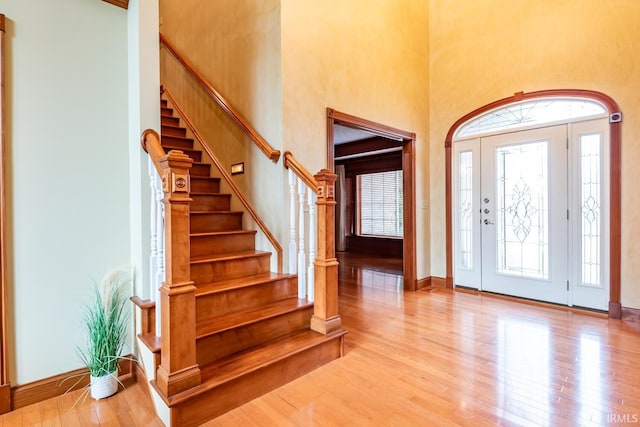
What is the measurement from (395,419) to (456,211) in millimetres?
3332

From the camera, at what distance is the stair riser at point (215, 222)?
3022 mm

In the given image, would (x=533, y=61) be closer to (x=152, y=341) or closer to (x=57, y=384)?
(x=152, y=341)

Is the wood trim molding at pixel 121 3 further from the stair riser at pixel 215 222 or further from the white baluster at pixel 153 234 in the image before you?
the stair riser at pixel 215 222

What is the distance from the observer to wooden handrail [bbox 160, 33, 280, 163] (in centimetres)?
288

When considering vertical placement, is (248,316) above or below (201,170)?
below

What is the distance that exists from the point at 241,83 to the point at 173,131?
119cm

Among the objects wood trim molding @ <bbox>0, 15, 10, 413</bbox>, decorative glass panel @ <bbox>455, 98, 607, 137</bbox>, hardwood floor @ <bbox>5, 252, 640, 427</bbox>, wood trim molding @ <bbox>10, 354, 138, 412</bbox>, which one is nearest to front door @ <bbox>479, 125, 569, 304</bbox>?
decorative glass panel @ <bbox>455, 98, 607, 137</bbox>

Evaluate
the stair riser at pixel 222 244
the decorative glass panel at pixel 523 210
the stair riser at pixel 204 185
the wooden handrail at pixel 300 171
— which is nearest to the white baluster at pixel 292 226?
the wooden handrail at pixel 300 171

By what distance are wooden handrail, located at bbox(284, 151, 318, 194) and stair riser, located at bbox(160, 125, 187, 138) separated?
1.79 meters

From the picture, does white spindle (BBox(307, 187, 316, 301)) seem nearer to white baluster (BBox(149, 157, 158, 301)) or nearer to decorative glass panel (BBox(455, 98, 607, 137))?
white baluster (BBox(149, 157, 158, 301))

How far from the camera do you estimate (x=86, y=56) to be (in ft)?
6.97

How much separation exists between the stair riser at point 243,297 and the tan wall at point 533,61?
277cm

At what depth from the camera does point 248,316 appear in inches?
90.0

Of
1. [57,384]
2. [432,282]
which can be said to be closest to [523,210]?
[432,282]
